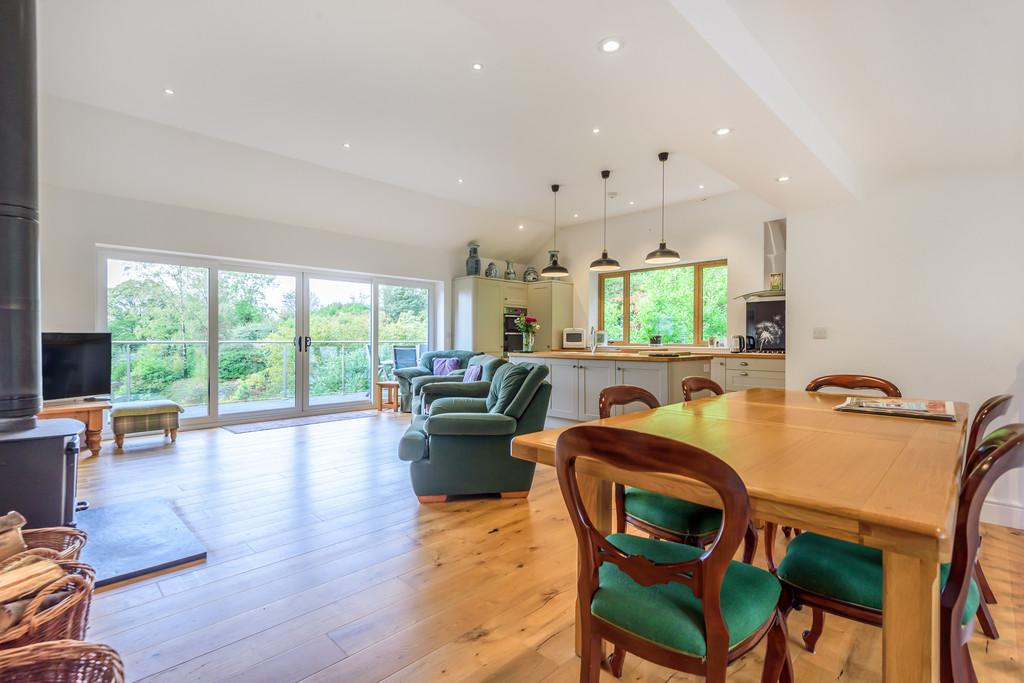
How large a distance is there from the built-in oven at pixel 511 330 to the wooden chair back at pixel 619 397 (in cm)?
566

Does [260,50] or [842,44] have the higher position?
[260,50]

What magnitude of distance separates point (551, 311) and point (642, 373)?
3069 mm

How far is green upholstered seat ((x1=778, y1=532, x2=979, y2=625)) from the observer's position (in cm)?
121

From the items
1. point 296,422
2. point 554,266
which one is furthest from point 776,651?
point 296,422

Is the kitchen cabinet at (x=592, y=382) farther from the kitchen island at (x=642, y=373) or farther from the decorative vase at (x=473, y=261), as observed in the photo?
the decorative vase at (x=473, y=261)

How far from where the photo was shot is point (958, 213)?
3061 mm

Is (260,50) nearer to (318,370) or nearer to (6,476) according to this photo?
(6,476)

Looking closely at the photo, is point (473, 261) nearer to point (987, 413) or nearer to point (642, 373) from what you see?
point (642, 373)

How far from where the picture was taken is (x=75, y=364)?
3.92 m

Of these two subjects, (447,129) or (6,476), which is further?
(447,129)

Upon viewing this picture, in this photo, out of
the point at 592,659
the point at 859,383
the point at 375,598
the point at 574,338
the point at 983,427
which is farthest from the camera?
the point at 574,338

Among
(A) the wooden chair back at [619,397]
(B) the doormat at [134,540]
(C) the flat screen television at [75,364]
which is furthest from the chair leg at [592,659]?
(C) the flat screen television at [75,364]

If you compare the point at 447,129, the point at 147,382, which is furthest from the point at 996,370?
the point at 147,382

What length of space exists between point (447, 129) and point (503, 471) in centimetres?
301
